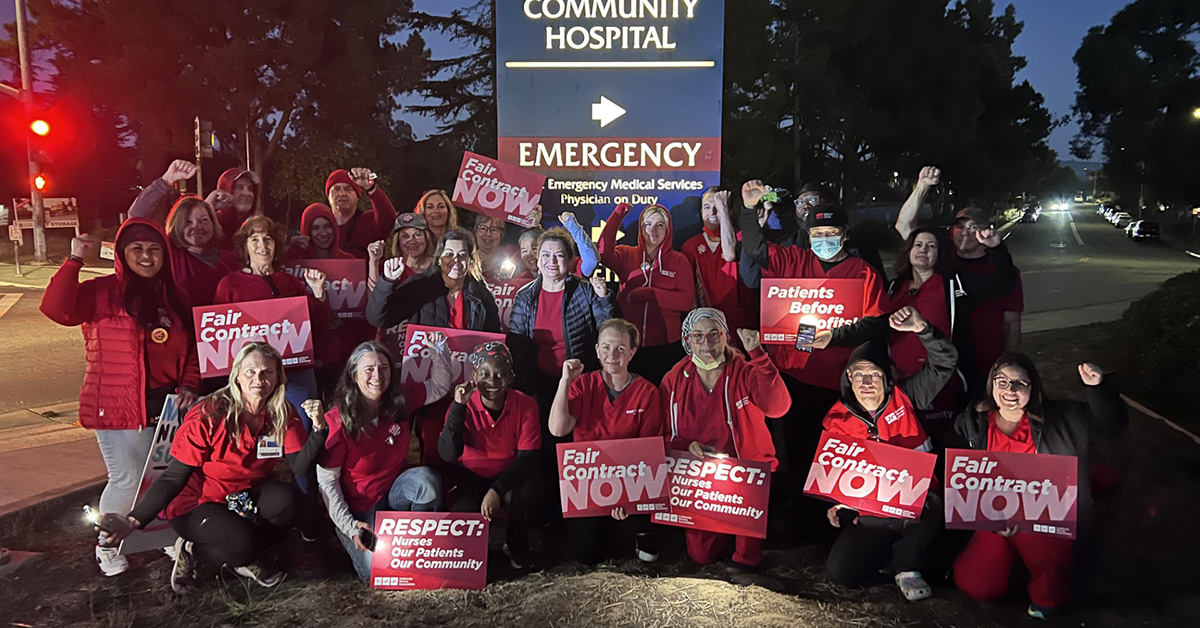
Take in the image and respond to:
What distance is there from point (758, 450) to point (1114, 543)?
2.19 m

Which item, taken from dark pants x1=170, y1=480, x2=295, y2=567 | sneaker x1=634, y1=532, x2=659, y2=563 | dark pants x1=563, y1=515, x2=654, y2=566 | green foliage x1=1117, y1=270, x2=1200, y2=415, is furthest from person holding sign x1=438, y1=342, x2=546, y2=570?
green foliage x1=1117, y1=270, x2=1200, y2=415

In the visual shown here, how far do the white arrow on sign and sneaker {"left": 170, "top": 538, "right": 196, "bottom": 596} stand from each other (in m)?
3.49

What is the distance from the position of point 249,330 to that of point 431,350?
3.17 feet

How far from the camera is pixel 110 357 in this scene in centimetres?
418

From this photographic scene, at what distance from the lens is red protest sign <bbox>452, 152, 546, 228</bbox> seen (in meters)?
5.27

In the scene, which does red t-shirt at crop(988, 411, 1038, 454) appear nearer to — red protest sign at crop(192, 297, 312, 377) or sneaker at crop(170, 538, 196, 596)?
red protest sign at crop(192, 297, 312, 377)

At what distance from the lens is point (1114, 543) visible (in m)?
4.64

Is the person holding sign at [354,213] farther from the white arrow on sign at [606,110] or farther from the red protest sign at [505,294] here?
the white arrow on sign at [606,110]

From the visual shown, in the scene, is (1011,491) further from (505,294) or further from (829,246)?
(505,294)

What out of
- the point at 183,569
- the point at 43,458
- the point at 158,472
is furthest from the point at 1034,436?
the point at 43,458

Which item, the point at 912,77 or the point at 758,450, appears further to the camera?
the point at 912,77

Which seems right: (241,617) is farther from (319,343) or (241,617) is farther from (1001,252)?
(1001,252)

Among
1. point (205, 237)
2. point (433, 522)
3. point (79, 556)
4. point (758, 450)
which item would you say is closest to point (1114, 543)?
point (758, 450)

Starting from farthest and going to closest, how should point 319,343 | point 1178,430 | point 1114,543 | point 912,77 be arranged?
point 912,77 → point 1178,430 → point 319,343 → point 1114,543
